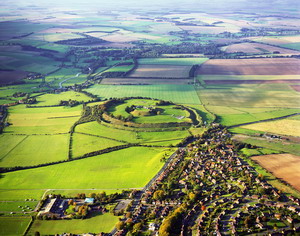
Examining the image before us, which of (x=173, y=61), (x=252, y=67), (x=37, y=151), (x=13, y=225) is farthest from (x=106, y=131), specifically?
(x=252, y=67)

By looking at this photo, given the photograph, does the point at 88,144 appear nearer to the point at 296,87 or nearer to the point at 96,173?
the point at 96,173

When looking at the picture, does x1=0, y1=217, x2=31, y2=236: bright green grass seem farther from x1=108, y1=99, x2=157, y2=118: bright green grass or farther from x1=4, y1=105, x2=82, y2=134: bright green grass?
x1=108, y1=99, x2=157, y2=118: bright green grass

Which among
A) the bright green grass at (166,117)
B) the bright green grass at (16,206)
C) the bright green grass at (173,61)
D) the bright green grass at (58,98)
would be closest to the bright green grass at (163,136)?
the bright green grass at (166,117)

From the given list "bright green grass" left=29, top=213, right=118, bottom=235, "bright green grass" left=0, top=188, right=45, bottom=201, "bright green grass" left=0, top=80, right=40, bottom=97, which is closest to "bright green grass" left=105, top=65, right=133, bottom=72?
"bright green grass" left=0, top=80, right=40, bottom=97

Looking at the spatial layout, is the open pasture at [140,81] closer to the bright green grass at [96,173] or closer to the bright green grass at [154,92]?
the bright green grass at [154,92]

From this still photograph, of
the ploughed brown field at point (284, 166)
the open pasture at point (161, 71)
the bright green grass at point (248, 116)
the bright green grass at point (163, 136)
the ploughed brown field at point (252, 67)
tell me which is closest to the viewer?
the ploughed brown field at point (284, 166)

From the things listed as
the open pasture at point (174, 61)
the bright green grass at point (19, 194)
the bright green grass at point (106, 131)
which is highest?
the open pasture at point (174, 61)
